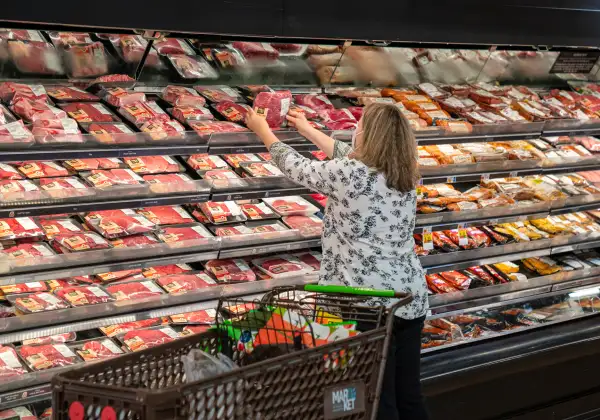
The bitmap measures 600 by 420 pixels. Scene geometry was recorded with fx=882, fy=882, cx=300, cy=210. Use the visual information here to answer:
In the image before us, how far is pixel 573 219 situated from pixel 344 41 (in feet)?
7.99

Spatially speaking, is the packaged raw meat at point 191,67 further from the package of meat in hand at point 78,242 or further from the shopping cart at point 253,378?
the shopping cart at point 253,378

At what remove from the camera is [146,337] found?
13.5 feet

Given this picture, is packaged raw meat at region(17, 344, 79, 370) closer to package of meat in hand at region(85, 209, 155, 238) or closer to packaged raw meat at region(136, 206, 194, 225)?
package of meat in hand at region(85, 209, 155, 238)

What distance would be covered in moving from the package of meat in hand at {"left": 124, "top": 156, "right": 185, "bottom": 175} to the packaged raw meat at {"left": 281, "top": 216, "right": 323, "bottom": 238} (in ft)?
2.05

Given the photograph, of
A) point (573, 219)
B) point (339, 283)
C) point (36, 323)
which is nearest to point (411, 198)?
point (339, 283)

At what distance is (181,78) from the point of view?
440 cm

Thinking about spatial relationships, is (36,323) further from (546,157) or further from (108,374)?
(546,157)

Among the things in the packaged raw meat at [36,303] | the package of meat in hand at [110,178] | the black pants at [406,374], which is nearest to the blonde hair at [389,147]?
the black pants at [406,374]

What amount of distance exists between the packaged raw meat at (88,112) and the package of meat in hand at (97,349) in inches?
39.3

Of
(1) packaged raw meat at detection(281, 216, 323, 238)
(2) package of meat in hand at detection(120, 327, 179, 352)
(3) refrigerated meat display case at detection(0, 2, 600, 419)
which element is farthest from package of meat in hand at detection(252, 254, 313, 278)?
(2) package of meat in hand at detection(120, 327, 179, 352)

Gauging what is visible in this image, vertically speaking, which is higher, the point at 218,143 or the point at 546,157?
the point at 218,143

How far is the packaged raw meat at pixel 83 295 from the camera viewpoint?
3.79 m

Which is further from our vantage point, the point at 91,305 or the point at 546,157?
the point at 546,157

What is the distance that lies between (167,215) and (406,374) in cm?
143
